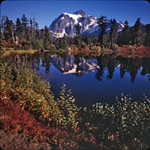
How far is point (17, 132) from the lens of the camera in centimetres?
354

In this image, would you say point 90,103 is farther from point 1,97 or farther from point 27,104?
point 1,97

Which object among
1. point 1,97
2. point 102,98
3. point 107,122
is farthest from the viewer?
point 102,98

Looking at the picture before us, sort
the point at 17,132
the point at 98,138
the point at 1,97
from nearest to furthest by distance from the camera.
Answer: the point at 17,132, the point at 98,138, the point at 1,97

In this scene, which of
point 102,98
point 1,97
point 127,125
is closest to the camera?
point 127,125

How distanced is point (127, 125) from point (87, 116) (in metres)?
1.83

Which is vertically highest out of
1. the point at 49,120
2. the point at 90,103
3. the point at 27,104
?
the point at 27,104

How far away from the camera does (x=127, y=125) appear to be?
409cm

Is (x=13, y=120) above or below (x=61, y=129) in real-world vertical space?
above

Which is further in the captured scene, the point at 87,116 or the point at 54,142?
the point at 87,116

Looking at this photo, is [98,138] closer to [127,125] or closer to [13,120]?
[127,125]

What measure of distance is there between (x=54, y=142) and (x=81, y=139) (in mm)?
982

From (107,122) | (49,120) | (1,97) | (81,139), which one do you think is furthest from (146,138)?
(1,97)

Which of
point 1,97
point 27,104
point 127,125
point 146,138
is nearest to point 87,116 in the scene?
point 127,125

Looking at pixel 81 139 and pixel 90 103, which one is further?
pixel 90 103
